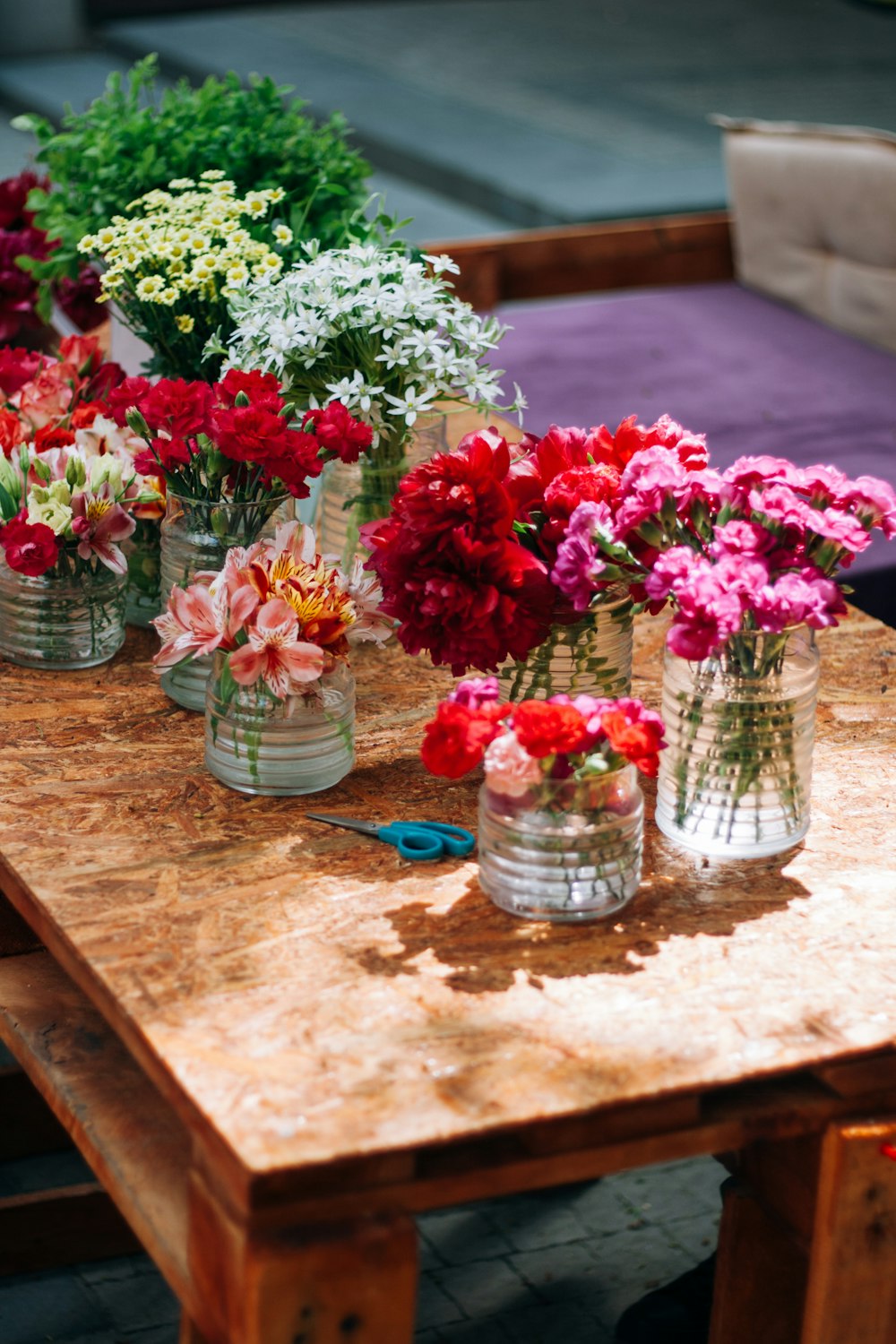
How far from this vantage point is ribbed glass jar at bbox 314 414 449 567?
1.72 m

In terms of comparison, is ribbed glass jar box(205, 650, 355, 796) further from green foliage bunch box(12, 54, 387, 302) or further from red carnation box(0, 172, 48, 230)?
red carnation box(0, 172, 48, 230)

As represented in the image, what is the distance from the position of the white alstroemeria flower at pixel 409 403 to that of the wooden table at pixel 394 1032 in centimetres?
30

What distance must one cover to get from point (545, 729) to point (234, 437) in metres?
0.42

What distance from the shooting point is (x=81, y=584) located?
162 cm

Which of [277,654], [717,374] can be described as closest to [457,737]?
[277,654]

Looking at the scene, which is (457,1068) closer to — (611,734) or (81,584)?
(611,734)

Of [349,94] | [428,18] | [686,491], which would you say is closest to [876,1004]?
[686,491]

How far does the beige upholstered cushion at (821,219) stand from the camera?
10.7ft

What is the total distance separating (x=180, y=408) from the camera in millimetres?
1501

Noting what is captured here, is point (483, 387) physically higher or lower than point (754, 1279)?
higher

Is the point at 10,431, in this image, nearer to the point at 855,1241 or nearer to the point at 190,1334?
the point at 190,1334

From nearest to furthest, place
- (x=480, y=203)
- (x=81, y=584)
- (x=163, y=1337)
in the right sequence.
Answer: (x=81, y=584)
(x=163, y=1337)
(x=480, y=203)

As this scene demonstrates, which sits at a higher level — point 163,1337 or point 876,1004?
point 876,1004

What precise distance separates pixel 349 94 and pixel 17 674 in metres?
5.09
